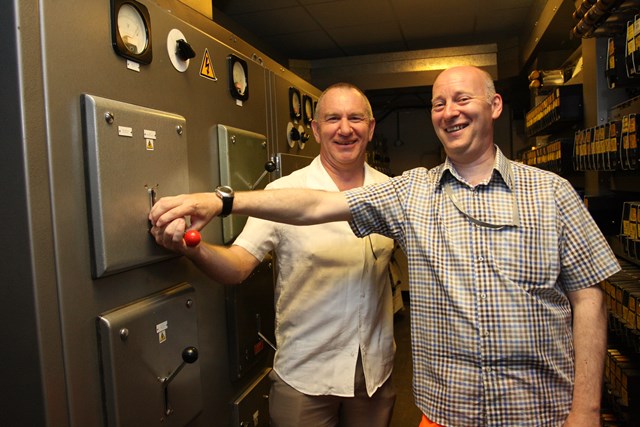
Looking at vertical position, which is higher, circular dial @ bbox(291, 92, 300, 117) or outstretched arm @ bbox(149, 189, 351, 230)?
circular dial @ bbox(291, 92, 300, 117)

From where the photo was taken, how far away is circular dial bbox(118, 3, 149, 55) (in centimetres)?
113

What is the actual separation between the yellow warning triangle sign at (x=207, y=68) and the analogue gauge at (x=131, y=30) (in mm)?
280

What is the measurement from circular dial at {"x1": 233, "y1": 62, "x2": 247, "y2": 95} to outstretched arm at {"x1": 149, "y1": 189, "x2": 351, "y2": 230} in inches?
23.2

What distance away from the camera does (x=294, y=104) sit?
7.72 ft

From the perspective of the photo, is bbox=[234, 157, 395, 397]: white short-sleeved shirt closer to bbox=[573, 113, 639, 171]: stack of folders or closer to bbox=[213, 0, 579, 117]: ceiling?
bbox=[573, 113, 639, 171]: stack of folders

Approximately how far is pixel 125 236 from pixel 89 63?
38cm

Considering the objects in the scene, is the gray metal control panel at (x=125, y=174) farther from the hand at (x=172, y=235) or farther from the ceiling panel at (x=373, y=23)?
the ceiling panel at (x=373, y=23)

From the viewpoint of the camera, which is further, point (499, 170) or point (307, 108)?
point (307, 108)

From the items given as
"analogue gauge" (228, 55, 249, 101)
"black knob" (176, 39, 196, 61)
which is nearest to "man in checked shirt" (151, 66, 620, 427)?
"black knob" (176, 39, 196, 61)

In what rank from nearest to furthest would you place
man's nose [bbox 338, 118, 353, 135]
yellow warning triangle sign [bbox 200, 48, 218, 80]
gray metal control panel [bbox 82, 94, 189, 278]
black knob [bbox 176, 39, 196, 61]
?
1. gray metal control panel [bbox 82, 94, 189, 278]
2. black knob [bbox 176, 39, 196, 61]
3. yellow warning triangle sign [bbox 200, 48, 218, 80]
4. man's nose [bbox 338, 118, 353, 135]

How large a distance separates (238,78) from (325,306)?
0.87 meters

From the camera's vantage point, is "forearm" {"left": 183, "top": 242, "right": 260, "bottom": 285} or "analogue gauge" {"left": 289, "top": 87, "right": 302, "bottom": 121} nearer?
"forearm" {"left": 183, "top": 242, "right": 260, "bottom": 285}

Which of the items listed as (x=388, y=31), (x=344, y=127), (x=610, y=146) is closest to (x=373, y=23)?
(x=388, y=31)

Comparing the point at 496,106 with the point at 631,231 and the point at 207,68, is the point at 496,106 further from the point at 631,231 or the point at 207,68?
the point at 207,68
